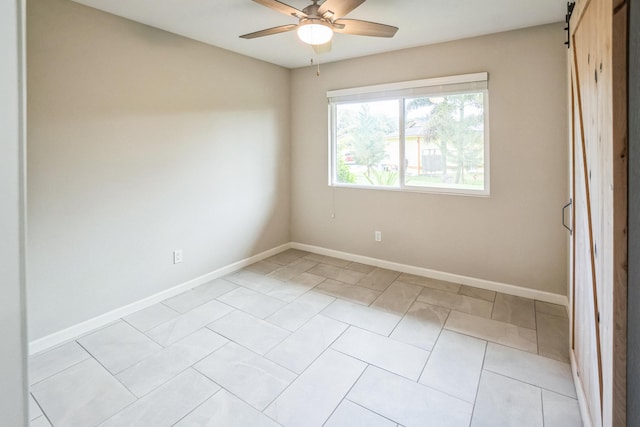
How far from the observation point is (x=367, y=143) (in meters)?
3.99

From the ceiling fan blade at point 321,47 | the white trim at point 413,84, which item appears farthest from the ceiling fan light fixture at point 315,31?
the white trim at point 413,84

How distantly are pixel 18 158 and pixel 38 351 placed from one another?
232 centimetres

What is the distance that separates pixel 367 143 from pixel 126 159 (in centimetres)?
257

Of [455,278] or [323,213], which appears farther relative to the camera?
[323,213]

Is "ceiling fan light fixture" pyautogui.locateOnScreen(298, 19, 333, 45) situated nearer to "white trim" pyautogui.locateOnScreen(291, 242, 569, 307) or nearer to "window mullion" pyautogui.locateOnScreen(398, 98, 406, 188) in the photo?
"window mullion" pyautogui.locateOnScreen(398, 98, 406, 188)

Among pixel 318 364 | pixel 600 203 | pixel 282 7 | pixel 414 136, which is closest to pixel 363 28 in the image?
pixel 282 7

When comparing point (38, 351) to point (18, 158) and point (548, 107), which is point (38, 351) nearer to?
point (18, 158)

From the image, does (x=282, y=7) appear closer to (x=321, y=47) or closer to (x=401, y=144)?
(x=321, y=47)

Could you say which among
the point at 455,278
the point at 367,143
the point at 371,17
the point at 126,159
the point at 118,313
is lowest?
the point at 118,313

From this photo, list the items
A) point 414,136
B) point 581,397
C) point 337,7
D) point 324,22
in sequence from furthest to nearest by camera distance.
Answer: point 414,136
point 324,22
point 337,7
point 581,397

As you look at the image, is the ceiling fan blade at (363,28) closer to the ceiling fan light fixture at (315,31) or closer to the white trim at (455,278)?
the ceiling fan light fixture at (315,31)

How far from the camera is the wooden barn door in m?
0.96

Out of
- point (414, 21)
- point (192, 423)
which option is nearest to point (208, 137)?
point (414, 21)

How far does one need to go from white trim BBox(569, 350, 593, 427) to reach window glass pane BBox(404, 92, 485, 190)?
1.75 metres
